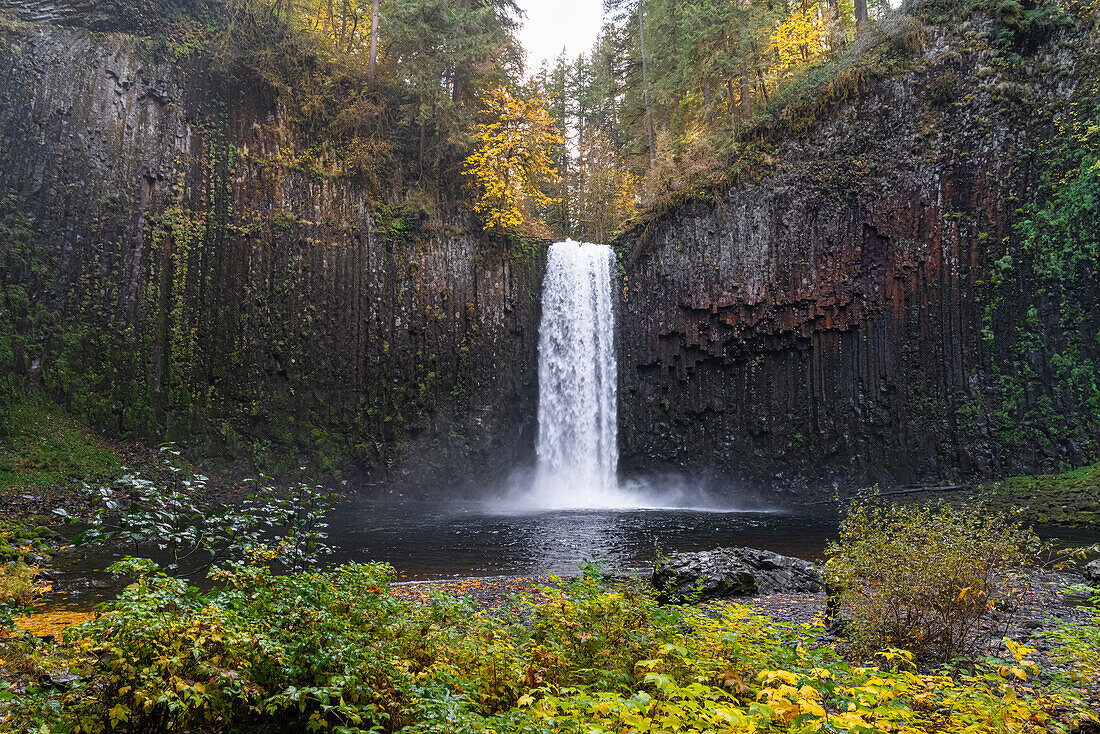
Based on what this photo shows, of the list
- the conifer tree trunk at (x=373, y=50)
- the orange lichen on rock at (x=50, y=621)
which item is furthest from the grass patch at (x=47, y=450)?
the conifer tree trunk at (x=373, y=50)

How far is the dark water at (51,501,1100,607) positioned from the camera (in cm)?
890

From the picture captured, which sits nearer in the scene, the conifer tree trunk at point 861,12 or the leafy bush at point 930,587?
the leafy bush at point 930,587

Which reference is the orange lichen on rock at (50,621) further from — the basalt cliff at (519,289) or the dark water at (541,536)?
the basalt cliff at (519,289)

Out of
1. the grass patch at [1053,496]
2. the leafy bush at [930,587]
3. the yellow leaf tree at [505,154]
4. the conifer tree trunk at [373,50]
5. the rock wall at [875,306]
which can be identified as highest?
the conifer tree trunk at [373,50]

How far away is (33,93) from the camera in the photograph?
15711 millimetres

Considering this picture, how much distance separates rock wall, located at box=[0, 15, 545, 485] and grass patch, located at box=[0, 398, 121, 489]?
0.53m

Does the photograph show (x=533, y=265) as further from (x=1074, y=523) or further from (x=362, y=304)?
(x=1074, y=523)

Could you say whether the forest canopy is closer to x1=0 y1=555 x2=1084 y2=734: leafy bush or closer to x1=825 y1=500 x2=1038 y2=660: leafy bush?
x1=825 y1=500 x2=1038 y2=660: leafy bush

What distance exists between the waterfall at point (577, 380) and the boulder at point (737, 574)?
1219 centimetres

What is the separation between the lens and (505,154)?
22.3m

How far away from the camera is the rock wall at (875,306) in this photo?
53.1 feet

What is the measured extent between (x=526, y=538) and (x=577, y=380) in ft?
33.2

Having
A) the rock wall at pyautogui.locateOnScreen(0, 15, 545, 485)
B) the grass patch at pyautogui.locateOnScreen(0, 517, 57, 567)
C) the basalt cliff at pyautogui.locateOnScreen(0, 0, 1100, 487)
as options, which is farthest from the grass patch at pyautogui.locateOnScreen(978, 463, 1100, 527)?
the grass patch at pyautogui.locateOnScreen(0, 517, 57, 567)

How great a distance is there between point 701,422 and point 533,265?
854 cm
